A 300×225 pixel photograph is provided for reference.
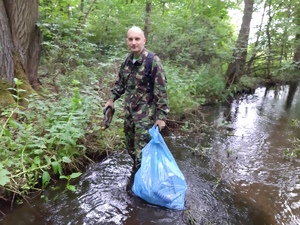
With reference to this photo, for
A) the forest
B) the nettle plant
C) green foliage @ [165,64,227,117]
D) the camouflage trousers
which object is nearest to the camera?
the nettle plant

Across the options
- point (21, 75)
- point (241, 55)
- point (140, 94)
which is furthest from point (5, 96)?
point (241, 55)

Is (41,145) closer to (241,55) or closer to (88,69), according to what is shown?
(88,69)

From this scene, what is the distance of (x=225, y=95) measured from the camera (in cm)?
949

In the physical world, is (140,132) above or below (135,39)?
below

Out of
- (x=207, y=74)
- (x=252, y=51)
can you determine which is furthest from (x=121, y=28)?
(x=252, y=51)

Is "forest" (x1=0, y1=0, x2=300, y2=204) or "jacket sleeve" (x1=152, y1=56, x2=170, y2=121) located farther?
"forest" (x1=0, y1=0, x2=300, y2=204)

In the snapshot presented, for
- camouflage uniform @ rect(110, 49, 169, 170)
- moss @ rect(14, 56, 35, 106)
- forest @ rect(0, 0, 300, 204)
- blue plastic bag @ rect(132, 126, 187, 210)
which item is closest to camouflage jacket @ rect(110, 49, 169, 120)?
camouflage uniform @ rect(110, 49, 169, 170)

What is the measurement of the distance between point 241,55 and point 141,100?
28.1 feet

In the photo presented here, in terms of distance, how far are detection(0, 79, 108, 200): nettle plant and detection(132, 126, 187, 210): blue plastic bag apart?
2.28 ft

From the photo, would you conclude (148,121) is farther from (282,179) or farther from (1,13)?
(1,13)

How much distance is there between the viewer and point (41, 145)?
9.70 ft

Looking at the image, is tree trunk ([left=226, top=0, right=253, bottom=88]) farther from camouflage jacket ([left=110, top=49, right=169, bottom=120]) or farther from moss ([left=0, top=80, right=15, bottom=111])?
moss ([left=0, top=80, right=15, bottom=111])

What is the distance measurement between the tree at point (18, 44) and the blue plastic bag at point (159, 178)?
271 cm

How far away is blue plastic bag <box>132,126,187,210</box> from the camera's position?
2.58 metres
